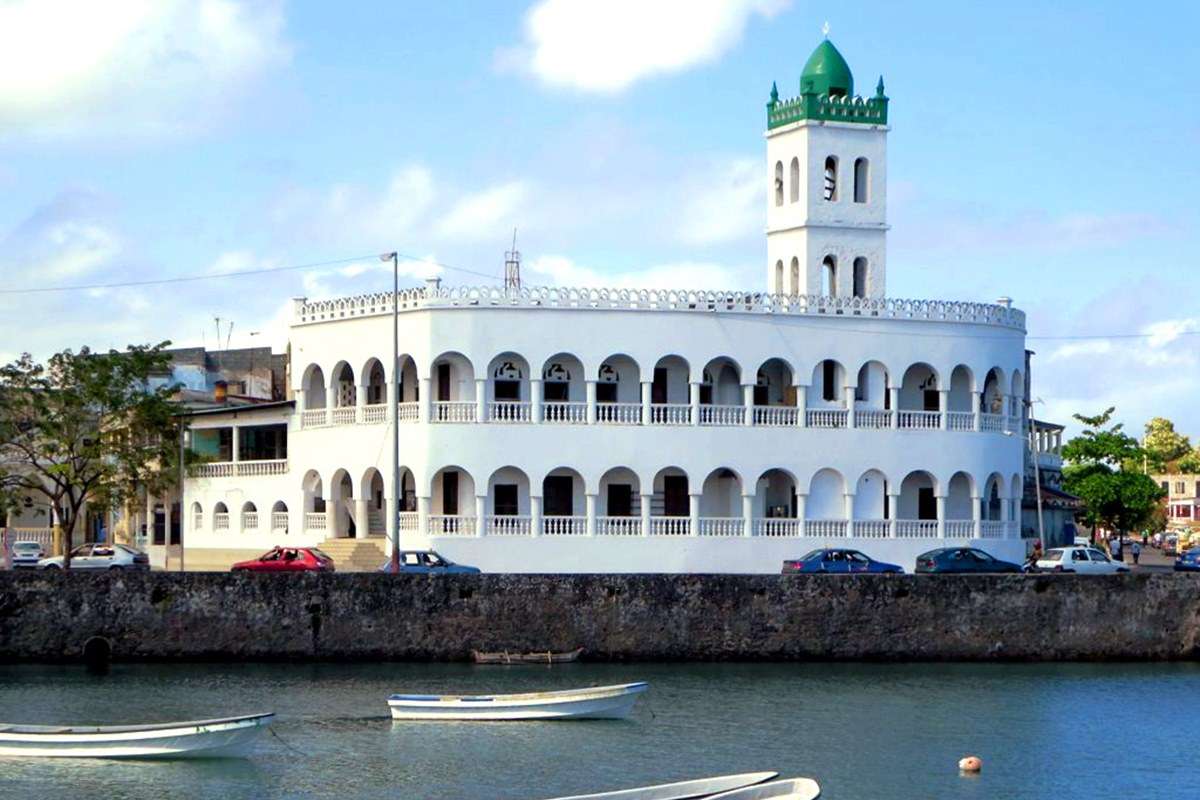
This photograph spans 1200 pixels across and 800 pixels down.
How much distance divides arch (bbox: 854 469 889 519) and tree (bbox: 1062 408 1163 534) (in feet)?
82.1

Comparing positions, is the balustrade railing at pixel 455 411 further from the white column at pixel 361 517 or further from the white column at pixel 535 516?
the white column at pixel 361 517

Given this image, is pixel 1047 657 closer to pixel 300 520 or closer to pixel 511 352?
pixel 511 352

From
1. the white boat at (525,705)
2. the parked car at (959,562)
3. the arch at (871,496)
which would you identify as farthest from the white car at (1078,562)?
the white boat at (525,705)

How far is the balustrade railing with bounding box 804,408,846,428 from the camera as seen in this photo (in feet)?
187

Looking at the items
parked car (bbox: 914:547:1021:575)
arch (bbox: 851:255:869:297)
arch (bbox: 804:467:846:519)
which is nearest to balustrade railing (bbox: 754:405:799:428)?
arch (bbox: 804:467:846:519)

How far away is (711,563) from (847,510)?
428 cm

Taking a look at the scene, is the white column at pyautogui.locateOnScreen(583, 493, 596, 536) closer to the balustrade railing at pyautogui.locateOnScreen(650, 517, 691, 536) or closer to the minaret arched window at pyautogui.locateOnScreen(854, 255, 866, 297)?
the balustrade railing at pyautogui.locateOnScreen(650, 517, 691, 536)

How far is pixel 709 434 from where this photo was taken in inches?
2205

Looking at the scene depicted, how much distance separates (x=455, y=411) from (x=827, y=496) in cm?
1070

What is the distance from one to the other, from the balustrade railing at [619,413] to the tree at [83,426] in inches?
543

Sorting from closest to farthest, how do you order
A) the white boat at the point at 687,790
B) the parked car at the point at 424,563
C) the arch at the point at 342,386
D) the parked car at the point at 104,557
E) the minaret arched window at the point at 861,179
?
1. the white boat at the point at 687,790
2. the parked car at the point at 424,563
3. the parked car at the point at 104,557
4. the arch at the point at 342,386
5. the minaret arched window at the point at 861,179

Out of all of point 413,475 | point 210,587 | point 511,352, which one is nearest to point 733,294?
point 511,352

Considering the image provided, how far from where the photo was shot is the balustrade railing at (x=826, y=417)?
57.1 metres

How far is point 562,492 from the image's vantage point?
2237 inches
